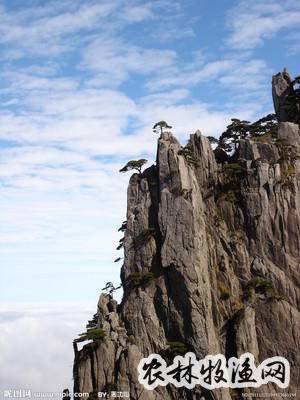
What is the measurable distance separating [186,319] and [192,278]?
200 inches

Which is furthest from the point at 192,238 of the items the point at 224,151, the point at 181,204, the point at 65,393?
the point at 65,393

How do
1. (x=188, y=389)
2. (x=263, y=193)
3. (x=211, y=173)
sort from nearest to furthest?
(x=188, y=389), (x=263, y=193), (x=211, y=173)

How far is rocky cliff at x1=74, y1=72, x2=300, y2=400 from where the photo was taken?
62562 millimetres

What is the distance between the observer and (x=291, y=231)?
68188 mm

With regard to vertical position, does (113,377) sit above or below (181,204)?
below

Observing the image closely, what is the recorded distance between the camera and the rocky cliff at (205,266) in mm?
62562

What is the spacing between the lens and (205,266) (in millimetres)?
66438

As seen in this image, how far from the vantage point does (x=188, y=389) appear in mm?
60312

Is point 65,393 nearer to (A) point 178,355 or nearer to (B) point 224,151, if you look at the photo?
(A) point 178,355

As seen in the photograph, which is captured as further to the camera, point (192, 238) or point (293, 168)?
point (293, 168)

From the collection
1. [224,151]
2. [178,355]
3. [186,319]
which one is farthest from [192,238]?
[224,151]

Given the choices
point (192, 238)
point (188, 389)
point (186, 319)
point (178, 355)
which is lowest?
point (188, 389)

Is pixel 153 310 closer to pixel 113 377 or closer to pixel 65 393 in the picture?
pixel 113 377

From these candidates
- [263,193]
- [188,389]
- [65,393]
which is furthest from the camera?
[263,193]
